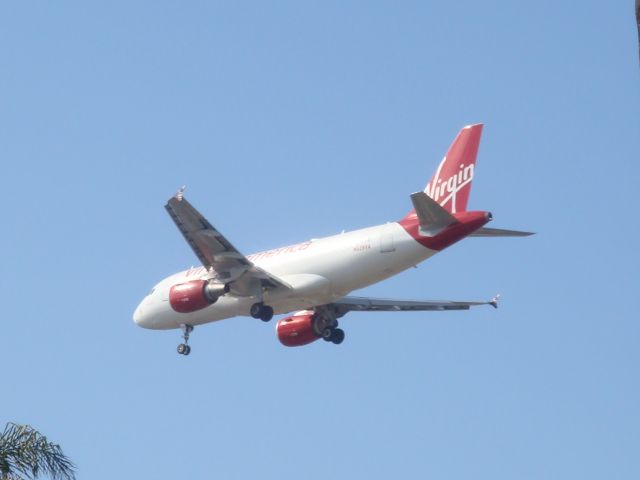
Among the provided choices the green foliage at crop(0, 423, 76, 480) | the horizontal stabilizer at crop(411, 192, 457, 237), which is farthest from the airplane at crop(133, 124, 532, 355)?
the green foliage at crop(0, 423, 76, 480)

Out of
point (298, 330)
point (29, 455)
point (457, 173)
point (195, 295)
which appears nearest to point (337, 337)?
point (298, 330)

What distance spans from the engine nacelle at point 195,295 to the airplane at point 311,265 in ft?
0.13

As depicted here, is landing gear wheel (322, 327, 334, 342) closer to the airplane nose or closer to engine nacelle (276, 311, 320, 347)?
engine nacelle (276, 311, 320, 347)

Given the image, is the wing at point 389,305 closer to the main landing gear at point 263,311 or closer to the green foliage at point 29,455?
the main landing gear at point 263,311

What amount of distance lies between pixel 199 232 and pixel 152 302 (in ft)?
24.9

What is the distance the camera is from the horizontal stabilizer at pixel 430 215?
4925 centimetres

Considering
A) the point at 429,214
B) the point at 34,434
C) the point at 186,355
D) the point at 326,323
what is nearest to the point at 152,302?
the point at 186,355

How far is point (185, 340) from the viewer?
5956 cm

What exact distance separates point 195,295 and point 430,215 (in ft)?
35.5

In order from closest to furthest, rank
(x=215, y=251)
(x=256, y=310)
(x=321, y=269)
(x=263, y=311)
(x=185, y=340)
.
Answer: (x=321, y=269) < (x=215, y=251) < (x=263, y=311) < (x=256, y=310) < (x=185, y=340)

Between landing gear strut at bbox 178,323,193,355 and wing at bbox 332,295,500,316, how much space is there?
6362 mm

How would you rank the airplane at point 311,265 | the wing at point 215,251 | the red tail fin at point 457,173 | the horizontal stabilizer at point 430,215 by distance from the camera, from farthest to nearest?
the wing at point 215,251
the red tail fin at point 457,173
the airplane at point 311,265
the horizontal stabilizer at point 430,215

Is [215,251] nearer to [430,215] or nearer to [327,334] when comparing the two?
[327,334]

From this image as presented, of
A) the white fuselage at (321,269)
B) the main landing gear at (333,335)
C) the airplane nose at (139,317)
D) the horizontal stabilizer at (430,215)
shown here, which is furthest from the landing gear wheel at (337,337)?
the horizontal stabilizer at (430,215)
